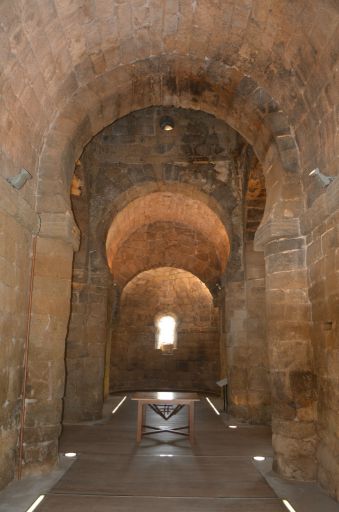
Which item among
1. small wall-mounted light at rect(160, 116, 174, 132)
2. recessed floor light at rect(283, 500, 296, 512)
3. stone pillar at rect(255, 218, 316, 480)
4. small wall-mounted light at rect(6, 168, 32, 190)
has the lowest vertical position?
recessed floor light at rect(283, 500, 296, 512)

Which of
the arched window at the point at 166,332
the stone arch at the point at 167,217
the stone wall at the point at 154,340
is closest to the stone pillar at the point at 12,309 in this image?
the stone arch at the point at 167,217

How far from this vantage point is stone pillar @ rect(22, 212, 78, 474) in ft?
16.0

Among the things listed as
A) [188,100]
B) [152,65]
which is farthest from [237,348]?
[152,65]

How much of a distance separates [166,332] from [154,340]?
0.75m

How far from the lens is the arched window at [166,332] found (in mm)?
16656

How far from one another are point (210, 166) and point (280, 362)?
19.2 feet

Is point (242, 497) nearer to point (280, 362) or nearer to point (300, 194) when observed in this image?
point (280, 362)

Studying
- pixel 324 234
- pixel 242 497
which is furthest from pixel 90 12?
pixel 242 497

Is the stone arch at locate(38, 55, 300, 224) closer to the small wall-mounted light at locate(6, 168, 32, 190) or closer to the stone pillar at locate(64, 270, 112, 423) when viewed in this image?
the small wall-mounted light at locate(6, 168, 32, 190)

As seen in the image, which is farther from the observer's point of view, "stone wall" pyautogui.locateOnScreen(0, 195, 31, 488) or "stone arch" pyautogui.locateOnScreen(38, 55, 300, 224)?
"stone arch" pyautogui.locateOnScreen(38, 55, 300, 224)

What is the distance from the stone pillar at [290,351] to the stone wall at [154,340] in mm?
10502

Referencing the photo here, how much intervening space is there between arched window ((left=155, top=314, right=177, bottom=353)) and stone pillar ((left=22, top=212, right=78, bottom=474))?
11.5 meters

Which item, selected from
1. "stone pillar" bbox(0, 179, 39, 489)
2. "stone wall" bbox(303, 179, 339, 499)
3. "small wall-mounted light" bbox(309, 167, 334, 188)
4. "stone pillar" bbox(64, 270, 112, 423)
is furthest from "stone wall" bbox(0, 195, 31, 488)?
"stone pillar" bbox(64, 270, 112, 423)

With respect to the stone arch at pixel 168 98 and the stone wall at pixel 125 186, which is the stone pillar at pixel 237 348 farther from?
the stone arch at pixel 168 98
